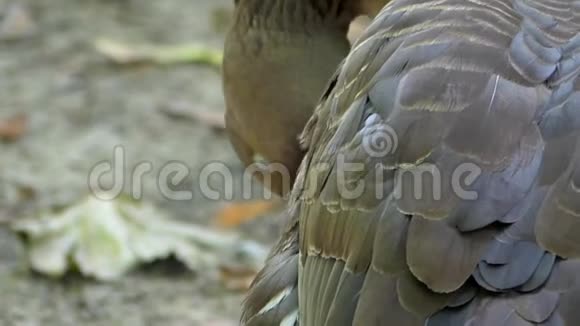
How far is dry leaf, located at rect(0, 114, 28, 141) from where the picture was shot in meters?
3.09

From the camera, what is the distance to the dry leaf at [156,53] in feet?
11.7

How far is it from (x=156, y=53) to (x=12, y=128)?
650mm

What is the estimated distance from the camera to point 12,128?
3.11 m

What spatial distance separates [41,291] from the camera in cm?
242

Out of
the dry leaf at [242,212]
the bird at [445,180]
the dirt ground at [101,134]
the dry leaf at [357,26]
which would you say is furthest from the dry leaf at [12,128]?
the bird at [445,180]

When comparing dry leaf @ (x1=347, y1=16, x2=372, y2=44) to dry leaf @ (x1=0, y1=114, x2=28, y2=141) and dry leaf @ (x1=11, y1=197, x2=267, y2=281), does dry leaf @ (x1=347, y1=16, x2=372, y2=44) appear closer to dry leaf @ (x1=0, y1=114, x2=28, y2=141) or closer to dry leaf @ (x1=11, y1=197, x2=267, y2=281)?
dry leaf @ (x1=11, y1=197, x2=267, y2=281)

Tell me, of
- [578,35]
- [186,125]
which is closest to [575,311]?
[578,35]

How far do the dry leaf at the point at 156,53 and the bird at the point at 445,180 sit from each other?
215 centimetres

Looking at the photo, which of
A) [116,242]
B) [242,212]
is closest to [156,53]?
[242,212]

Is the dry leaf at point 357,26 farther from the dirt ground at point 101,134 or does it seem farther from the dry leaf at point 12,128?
the dry leaf at point 12,128

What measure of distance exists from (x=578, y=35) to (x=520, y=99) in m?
0.15

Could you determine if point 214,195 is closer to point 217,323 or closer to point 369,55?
point 217,323

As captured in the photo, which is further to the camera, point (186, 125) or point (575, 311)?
point (186, 125)

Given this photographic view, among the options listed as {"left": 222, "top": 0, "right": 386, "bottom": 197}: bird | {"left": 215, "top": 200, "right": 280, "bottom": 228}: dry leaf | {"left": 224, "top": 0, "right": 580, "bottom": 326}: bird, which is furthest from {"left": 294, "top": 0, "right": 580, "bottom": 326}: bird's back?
{"left": 215, "top": 200, "right": 280, "bottom": 228}: dry leaf
